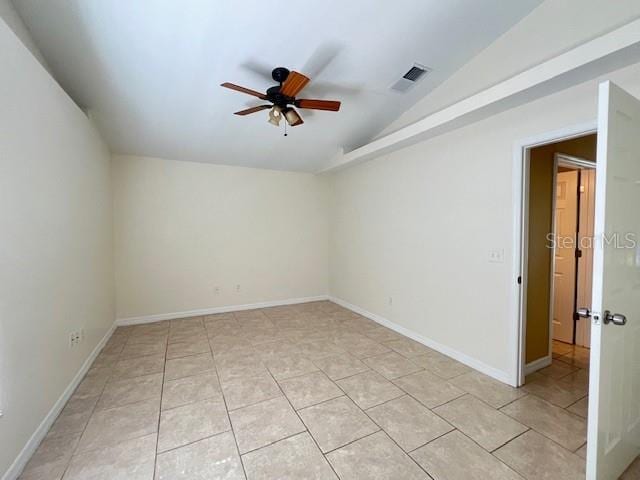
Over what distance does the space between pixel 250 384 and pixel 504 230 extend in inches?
102

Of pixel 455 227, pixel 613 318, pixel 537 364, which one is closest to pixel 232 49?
pixel 455 227

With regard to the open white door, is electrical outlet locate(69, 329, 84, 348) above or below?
below

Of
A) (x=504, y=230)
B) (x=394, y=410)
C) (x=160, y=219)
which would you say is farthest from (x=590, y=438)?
(x=160, y=219)

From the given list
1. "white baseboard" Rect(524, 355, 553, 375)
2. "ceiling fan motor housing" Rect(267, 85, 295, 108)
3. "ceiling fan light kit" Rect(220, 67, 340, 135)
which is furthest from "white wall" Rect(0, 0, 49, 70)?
"white baseboard" Rect(524, 355, 553, 375)

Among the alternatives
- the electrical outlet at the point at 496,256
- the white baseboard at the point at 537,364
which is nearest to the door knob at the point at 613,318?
the electrical outlet at the point at 496,256

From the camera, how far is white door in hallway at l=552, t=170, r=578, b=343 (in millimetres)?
3279

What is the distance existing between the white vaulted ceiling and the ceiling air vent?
7cm

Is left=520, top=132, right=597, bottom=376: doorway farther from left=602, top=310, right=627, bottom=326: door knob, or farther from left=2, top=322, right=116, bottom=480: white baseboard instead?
left=2, top=322, right=116, bottom=480: white baseboard

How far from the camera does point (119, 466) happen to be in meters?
1.59

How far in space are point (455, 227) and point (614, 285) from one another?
1591mm

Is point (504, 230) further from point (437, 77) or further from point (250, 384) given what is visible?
point (250, 384)

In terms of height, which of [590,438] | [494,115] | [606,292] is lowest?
[590,438]

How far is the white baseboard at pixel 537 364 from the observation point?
104 inches

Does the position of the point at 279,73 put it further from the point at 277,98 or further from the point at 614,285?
the point at 614,285
